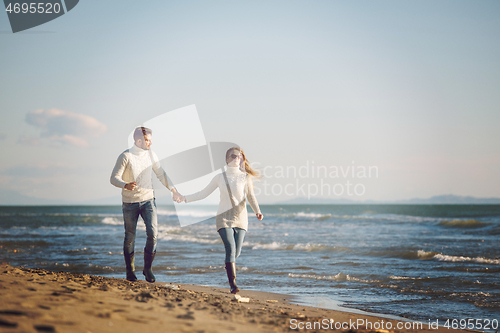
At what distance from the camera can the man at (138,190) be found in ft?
16.1

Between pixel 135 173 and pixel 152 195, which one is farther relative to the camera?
pixel 152 195

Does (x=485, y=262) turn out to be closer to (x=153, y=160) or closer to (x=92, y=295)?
(x=153, y=160)

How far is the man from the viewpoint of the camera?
491cm

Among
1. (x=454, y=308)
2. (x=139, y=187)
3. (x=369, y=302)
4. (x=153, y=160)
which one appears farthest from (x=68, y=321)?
(x=454, y=308)

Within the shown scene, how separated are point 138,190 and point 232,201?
131 cm

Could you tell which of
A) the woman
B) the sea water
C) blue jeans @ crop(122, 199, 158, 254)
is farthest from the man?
the sea water

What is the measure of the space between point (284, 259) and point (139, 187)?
21.8 ft

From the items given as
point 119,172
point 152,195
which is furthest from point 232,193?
point 119,172

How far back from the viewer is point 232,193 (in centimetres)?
491

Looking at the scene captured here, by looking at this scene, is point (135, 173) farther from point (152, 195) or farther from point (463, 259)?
point (463, 259)

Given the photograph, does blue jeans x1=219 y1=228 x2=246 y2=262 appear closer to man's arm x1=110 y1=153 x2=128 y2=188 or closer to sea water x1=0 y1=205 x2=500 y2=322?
man's arm x1=110 y1=153 x2=128 y2=188

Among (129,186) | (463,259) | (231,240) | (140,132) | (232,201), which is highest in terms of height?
(140,132)

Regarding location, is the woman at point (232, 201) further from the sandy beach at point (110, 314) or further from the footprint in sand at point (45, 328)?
the footprint in sand at point (45, 328)

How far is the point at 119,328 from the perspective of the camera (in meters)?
2.49
